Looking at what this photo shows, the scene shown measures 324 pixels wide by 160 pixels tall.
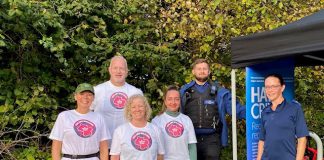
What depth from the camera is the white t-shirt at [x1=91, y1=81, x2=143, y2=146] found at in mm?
4633

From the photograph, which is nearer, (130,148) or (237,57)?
(130,148)

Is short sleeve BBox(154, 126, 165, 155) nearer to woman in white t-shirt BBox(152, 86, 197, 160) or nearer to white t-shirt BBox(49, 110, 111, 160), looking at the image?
woman in white t-shirt BBox(152, 86, 197, 160)

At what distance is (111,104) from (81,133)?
0.59 meters

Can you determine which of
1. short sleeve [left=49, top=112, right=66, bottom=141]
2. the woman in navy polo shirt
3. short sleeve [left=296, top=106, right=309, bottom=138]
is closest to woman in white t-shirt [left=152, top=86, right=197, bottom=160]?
the woman in navy polo shirt

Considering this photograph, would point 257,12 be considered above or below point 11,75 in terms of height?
above

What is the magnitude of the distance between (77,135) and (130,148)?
0.46 metres

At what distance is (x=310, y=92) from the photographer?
8.49 m

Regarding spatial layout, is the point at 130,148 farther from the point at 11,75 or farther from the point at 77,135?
the point at 11,75

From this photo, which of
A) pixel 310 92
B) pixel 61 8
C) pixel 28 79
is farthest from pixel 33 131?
pixel 310 92

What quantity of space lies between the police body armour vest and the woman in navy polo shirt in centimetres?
99

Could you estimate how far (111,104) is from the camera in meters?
4.64

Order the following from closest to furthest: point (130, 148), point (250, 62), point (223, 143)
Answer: point (130, 148), point (250, 62), point (223, 143)

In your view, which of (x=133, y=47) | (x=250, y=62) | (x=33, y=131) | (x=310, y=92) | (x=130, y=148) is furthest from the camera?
(x=310, y=92)

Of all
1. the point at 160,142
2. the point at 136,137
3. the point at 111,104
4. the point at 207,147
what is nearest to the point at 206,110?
the point at 207,147
